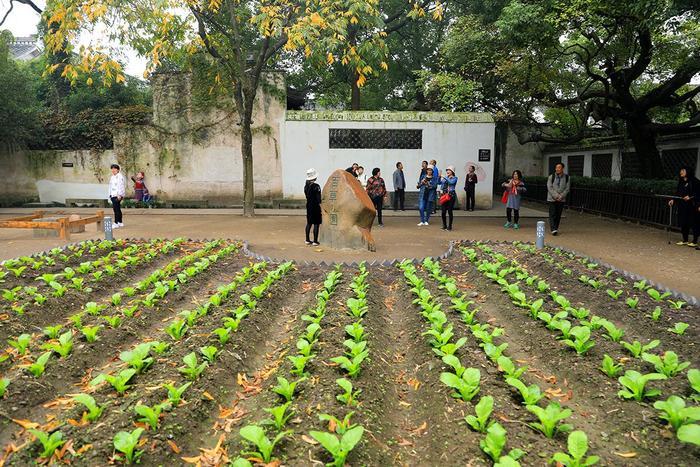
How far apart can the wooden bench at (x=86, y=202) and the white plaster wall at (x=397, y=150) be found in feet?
25.7

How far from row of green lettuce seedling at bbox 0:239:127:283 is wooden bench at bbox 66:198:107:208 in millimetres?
10920

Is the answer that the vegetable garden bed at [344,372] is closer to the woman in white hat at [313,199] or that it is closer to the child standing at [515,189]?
the woman in white hat at [313,199]

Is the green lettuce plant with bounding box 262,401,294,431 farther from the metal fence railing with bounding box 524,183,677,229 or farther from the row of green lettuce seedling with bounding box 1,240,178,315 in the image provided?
the metal fence railing with bounding box 524,183,677,229

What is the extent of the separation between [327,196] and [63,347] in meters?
6.23

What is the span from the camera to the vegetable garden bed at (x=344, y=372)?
321cm

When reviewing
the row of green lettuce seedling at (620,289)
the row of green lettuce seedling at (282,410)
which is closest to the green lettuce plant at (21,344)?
the row of green lettuce seedling at (282,410)

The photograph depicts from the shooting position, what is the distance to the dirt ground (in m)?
9.23

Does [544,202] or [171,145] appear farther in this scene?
[544,202]

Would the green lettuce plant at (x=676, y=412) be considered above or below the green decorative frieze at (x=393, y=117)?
below

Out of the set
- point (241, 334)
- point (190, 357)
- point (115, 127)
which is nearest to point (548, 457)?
point (190, 357)

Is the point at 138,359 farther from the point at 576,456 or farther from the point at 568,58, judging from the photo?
the point at 568,58

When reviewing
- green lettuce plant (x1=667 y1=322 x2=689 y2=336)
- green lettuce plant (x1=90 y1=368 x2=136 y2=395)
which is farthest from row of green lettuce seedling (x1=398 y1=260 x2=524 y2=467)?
green lettuce plant (x1=90 y1=368 x2=136 y2=395)

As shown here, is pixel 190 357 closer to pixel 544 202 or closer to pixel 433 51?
pixel 544 202

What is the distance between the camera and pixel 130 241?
10.4m
